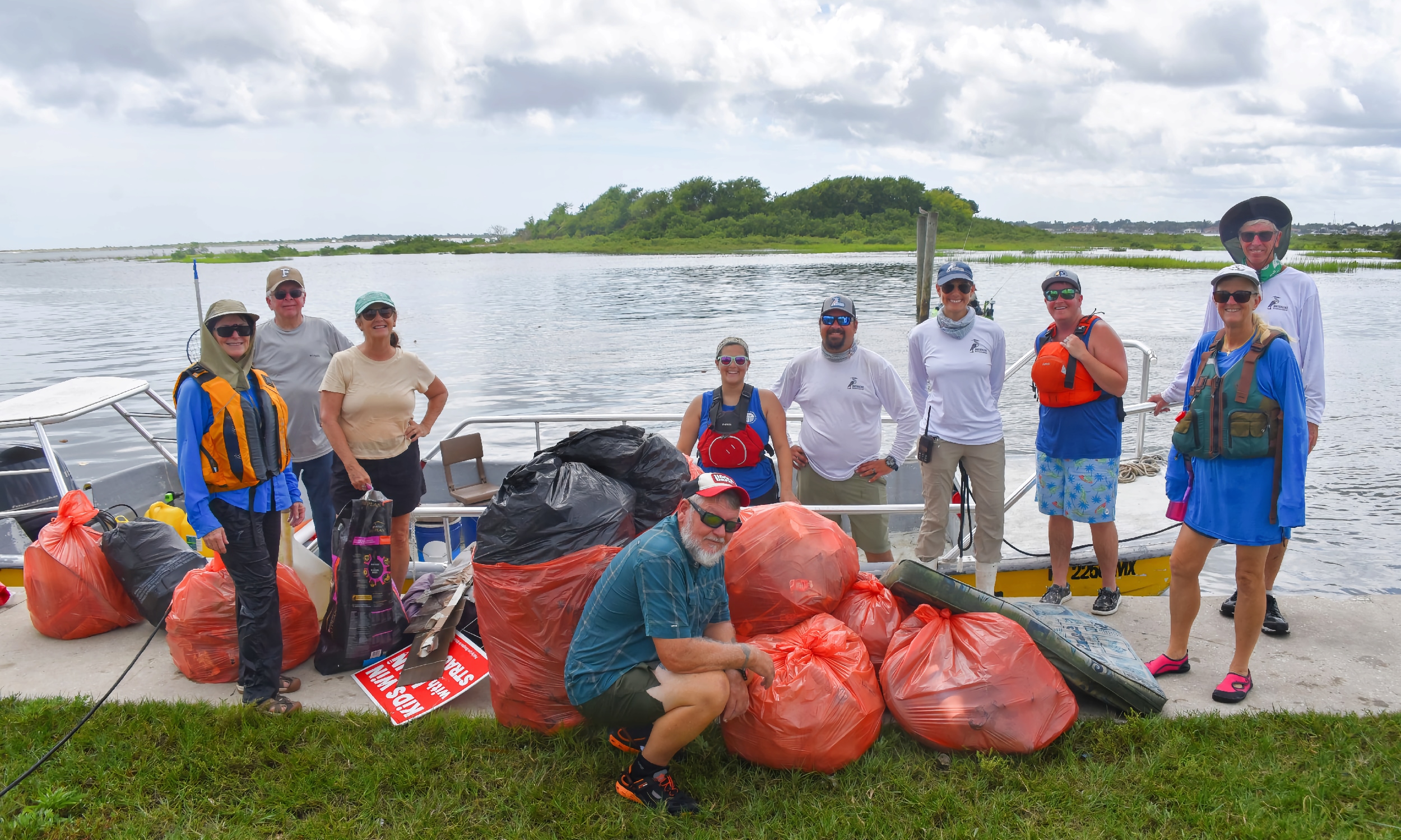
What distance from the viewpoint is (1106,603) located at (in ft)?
14.4

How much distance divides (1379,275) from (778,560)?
57.0 m

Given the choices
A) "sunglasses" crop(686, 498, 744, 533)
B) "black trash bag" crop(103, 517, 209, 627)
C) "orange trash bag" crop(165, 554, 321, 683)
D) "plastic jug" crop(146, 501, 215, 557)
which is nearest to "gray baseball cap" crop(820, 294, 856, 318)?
"sunglasses" crop(686, 498, 744, 533)

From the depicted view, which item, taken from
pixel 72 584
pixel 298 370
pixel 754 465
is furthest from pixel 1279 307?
pixel 72 584

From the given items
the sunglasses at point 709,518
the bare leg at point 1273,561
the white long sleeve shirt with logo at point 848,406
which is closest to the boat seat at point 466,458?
the white long sleeve shirt with logo at point 848,406

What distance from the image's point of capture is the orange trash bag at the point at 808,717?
3.05 m

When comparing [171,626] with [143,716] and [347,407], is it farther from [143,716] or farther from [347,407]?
[347,407]

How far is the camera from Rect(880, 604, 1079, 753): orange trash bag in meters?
3.12

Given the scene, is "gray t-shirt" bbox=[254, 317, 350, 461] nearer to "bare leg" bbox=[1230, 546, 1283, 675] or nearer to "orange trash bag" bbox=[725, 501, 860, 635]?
"orange trash bag" bbox=[725, 501, 860, 635]

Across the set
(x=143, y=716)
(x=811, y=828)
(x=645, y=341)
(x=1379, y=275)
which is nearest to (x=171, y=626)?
(x=143, y=716)

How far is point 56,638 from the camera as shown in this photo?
446 centimetres

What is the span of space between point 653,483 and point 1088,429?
221 centimetres

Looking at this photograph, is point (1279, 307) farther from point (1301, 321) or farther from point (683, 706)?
point (683, 706)

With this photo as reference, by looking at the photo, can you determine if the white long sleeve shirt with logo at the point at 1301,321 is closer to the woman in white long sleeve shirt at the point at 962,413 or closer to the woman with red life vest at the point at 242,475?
the woman in white long sleeve shirt at the point at 962,413

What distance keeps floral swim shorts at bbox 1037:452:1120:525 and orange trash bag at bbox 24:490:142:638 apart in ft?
16.0
